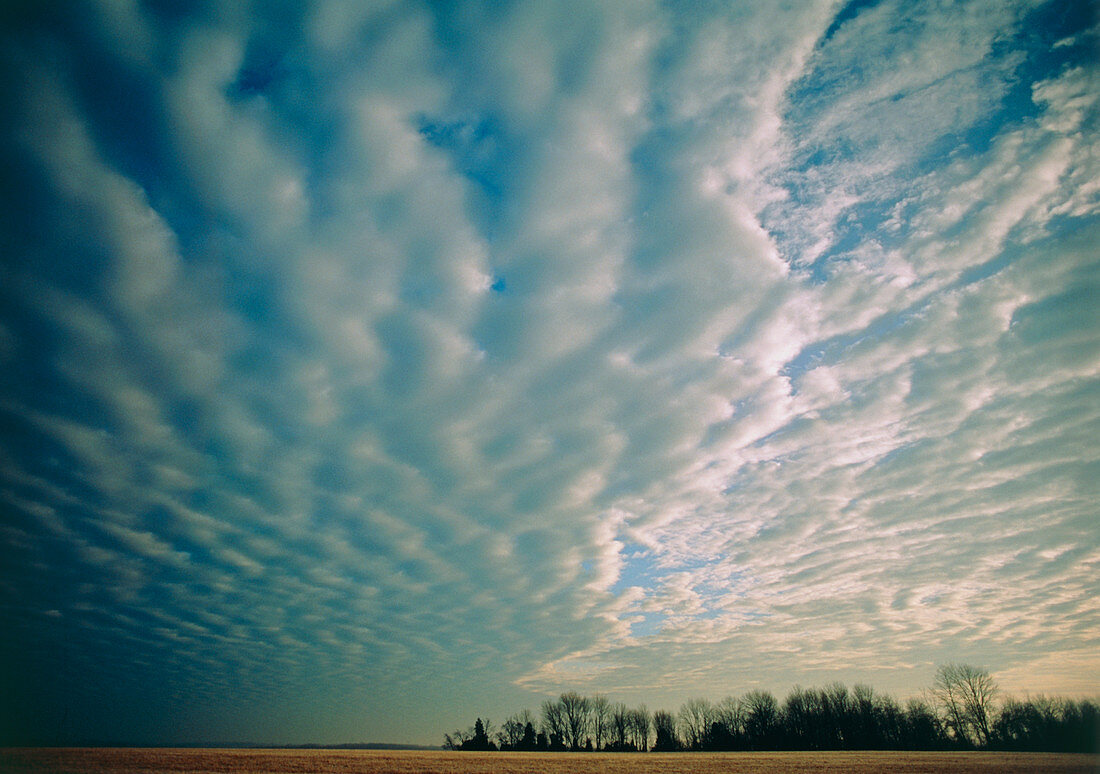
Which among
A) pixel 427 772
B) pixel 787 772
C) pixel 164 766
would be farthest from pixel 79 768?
pixel 787 772

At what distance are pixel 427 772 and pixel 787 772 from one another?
1290 inches

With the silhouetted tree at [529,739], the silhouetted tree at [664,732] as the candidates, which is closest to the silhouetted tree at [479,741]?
the silhouetted tree at [529,739]

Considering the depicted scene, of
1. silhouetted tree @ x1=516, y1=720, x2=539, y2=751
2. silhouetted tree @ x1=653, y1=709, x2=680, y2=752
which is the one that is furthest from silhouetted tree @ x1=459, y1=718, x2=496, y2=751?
silhouetted tree @ x1=653, y1=709, x2=680, y2=752

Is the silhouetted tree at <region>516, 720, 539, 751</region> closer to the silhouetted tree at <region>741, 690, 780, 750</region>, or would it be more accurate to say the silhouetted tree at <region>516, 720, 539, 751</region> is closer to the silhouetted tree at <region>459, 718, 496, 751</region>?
the silhouetted tree at <region>459, 718, 496, 751</region>

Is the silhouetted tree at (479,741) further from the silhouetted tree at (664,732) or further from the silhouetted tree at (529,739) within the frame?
the silhouetted tree at (664,732)

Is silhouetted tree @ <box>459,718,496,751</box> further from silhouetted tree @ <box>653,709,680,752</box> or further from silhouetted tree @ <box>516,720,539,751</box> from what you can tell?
silhouetted tree @ <box>653,709,680,752</box>

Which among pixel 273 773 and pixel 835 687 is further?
pixel 835 687

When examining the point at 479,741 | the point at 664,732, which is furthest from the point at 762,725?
the point at 479,741

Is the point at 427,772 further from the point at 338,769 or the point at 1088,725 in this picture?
the point at 1088,725

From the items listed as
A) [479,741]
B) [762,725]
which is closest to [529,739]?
[479,741]

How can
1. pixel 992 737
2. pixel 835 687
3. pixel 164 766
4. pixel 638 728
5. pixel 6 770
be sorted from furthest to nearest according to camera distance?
pixel 638 728
pixel 835 687
pixel 992 737
pixel 164 766
pixel 6 770

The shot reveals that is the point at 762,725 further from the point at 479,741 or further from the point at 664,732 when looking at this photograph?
the point at 479,741

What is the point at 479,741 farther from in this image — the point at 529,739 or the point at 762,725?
the point at 762,725

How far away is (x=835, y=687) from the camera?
431 feet
